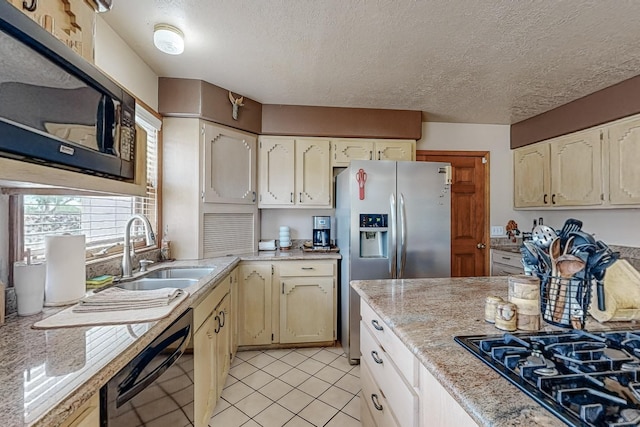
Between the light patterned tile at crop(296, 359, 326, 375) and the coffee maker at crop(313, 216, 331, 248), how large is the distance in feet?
3.60

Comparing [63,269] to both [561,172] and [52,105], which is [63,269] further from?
[561,172]

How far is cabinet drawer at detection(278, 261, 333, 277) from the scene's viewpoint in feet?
8.73

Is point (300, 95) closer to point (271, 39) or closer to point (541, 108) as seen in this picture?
point (271, 39)

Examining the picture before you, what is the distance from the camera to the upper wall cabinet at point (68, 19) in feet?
2.74

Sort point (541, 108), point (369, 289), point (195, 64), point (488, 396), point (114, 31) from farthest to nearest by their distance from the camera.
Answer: point (541, 108) → point (195, 64) → point (114, 31) → point (369, 289) → point (488, 396)

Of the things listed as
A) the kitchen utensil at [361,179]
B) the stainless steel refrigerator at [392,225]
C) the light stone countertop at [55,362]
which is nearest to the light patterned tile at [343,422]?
the stainless steel refrigerator at [392,225]

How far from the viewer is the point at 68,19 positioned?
0.97 meters

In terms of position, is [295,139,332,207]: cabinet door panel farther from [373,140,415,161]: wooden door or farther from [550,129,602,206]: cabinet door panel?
[550,129,602,206]: cabinet door panel

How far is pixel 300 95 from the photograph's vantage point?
2.73 m

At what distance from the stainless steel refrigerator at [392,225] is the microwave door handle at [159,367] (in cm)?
148

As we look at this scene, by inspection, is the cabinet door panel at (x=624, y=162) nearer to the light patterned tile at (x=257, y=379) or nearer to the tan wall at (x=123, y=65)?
the light patterned tile at (x=257, y=379)

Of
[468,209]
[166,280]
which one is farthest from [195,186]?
[468,209]

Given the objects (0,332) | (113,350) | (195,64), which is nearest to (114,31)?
(195,64)

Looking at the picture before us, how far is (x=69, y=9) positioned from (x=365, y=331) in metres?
1.76
